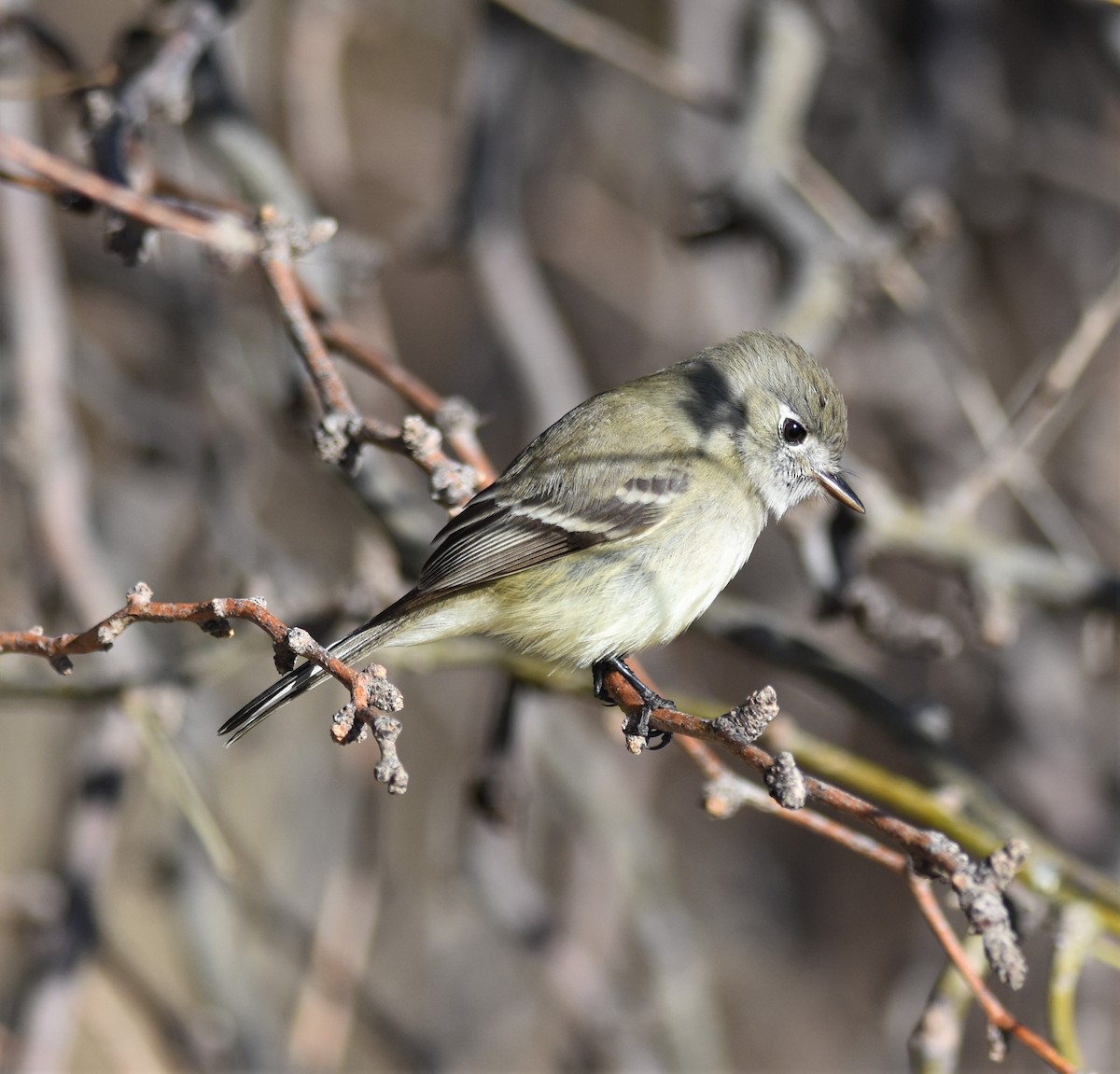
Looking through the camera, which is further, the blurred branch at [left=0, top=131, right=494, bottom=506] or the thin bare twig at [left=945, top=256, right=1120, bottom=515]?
the thin bare twig at [left=945, top=256, right=1120, bottom=515]

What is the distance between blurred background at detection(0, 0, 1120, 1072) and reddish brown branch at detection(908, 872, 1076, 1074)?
0.50 m

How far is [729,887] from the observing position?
5.34m

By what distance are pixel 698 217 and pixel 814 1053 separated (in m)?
3.51

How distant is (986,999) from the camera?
A: 1.65 meters

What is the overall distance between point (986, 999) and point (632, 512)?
129cm

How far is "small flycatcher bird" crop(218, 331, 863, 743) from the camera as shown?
2.55m

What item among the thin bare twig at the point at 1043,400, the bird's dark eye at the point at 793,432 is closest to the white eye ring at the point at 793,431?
the bird's dark eye at the point at 793,432

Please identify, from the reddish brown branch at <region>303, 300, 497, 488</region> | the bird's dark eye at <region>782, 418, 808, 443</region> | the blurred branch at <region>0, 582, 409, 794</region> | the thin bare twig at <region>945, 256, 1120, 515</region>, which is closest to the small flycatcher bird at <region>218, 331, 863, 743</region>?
the bird's dark eye at <region>782, 418, 808, 443</region>

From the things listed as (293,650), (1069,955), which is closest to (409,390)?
(293,650)

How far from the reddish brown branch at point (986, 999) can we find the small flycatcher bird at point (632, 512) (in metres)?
0.79

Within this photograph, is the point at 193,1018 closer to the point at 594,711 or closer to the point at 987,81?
the point at 594,711

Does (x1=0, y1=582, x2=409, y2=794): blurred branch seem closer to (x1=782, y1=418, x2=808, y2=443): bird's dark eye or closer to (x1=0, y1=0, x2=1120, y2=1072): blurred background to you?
(x1=0, y1=0, x2=1120, y2=1072): blurred background

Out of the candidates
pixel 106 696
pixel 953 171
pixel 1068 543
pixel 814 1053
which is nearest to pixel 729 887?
pixel 814 1053

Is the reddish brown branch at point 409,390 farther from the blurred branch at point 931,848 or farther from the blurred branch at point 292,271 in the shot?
the blurred branch at point 931,848
